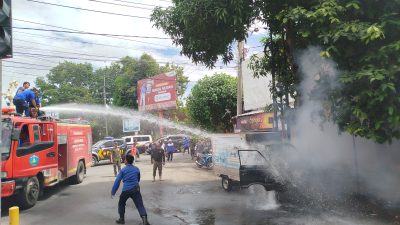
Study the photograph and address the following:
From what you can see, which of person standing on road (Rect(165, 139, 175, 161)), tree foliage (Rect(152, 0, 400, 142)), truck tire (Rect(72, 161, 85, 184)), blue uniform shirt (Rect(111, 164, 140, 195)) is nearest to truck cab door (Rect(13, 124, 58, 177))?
blue uniform shirt (Rect(111, 164, 140, 195))

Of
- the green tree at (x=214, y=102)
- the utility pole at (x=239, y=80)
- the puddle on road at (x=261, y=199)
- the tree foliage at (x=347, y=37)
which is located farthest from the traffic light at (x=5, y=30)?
the green tree at (x=214, y=102)

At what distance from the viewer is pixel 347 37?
731 centimetres

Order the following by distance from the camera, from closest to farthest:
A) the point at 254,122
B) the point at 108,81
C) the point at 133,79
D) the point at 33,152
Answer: the point at 33,152 → the point at 254,122 → the point at 133,79 → the point at 108,81

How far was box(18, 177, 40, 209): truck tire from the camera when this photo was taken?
10867 mm

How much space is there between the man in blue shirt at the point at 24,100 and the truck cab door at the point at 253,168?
6531 mm

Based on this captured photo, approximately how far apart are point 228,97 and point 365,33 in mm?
18044

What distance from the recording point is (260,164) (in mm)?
11516

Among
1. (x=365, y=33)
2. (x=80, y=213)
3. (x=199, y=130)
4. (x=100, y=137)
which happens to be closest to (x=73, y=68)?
(x=100, y=137)

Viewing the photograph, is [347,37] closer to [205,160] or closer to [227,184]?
[227,184]

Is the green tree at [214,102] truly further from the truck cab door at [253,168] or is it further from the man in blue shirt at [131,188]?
the man in blue shirt at [131,188]

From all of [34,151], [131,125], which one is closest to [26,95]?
[34,151]

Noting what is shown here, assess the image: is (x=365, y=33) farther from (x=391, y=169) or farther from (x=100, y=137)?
Result: (x=100, y=137)

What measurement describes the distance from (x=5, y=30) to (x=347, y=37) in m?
5.40

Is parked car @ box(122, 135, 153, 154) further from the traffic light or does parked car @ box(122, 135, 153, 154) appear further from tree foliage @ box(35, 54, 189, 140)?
the traffic light
